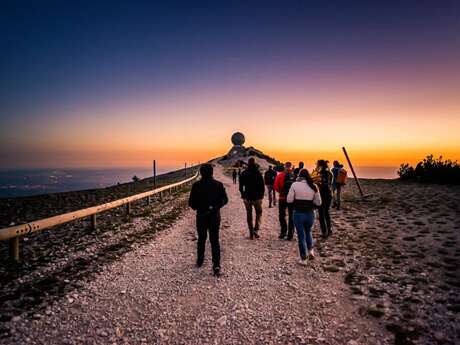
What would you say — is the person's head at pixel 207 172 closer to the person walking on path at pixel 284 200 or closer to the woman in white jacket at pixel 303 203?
the woman in white jacket at pixel 303 203

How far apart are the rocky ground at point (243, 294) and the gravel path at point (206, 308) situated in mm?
18

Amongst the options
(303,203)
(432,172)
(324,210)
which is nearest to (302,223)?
(303,203)

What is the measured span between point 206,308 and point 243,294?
83 cm

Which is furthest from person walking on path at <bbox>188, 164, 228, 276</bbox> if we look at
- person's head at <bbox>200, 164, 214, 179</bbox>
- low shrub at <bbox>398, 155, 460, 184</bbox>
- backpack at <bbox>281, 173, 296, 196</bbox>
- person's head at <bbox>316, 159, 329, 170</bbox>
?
low shrub at <bbox>398, 155, 460, 184</bbox>

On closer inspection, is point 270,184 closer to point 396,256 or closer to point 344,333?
point 396,256

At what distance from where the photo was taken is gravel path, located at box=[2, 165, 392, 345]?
12.2 ft

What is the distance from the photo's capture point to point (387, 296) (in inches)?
190

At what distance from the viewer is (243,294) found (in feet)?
16.1

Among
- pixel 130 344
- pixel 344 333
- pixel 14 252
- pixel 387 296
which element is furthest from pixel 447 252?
pixel 14 252

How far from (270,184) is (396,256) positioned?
8.14m

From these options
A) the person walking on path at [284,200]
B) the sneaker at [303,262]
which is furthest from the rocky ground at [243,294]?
the person walking on path at [284,200]

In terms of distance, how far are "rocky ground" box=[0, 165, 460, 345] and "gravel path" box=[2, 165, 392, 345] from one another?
0.06 feet

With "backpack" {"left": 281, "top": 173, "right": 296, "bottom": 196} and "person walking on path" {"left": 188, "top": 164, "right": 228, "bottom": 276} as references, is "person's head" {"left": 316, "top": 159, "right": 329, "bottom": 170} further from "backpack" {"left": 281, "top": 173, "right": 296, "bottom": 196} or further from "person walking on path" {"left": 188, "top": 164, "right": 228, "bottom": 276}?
"person walking on path" {"left": 188, "top": 164, "right": 228, "bottom": 276}

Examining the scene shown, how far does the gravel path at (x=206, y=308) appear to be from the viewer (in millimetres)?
3705
